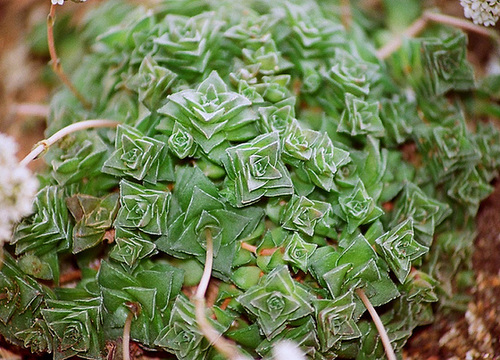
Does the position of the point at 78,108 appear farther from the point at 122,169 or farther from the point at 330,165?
the point at 330,165

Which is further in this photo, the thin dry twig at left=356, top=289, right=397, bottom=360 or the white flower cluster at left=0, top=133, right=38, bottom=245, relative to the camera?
the thin dry twig at left=356, top=289, right=397, bottom=360

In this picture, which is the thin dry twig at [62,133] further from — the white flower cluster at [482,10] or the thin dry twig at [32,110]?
the white flower cluster at [482,10]

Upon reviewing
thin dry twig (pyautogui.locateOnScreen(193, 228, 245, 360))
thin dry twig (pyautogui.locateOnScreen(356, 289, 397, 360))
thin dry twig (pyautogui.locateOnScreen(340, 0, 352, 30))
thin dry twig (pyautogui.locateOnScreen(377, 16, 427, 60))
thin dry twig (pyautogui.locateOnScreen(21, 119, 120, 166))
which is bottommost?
thin dry twig (pyautogui.locateOnScreen(356, 289, 397, 360))

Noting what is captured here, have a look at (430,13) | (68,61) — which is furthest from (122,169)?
(430,13)

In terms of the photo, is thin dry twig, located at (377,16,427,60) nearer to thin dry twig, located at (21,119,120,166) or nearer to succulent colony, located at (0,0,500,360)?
succulent colony, located at (0,0,500,360)

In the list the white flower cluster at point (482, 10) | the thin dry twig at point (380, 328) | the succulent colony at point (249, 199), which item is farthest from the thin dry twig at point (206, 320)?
the white flower cluster at point (482, 10)

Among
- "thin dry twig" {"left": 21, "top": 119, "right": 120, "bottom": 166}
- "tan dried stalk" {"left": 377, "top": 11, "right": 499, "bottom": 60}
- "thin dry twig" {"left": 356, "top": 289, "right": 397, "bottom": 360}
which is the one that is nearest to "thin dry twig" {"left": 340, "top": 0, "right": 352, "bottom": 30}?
"tan dried stalk" {"left": 377, "top": 11, "right": 499, "bottom": 60}

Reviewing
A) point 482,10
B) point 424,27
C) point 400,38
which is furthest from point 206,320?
point 424,27
